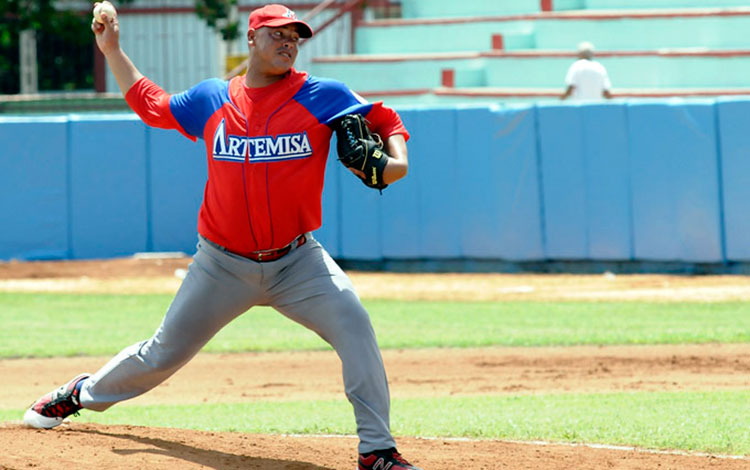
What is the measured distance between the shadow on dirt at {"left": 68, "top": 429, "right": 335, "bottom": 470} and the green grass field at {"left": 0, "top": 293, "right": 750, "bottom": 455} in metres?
1.24

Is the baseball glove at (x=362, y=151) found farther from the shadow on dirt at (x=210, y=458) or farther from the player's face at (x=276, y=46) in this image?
the shadow on dirt at (x=210, y=458)

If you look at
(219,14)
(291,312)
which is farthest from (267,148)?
(219,14)

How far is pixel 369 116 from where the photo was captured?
5180mm

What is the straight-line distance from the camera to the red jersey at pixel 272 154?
511cm

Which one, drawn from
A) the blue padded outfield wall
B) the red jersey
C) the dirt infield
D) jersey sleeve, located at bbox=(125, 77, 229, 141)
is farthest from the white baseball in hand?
the blue padded outfield wall

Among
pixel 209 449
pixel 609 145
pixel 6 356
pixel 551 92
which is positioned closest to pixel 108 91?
pixel 551 92

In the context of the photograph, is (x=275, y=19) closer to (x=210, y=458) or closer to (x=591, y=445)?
(x=210, y=458)

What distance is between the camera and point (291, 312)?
533 cm

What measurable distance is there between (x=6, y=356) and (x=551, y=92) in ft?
36.3

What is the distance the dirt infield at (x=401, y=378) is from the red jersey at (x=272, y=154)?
43.2 inches

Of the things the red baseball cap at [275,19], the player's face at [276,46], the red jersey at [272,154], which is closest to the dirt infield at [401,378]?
the red jersey at [272,154]

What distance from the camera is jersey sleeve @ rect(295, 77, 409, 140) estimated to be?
5.16 meters

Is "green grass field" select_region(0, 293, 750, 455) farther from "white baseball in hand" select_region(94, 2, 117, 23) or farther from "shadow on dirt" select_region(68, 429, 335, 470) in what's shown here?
"white baseball in hand" select_region(94, 2, 117, 23)

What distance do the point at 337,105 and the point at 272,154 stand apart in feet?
1.18
